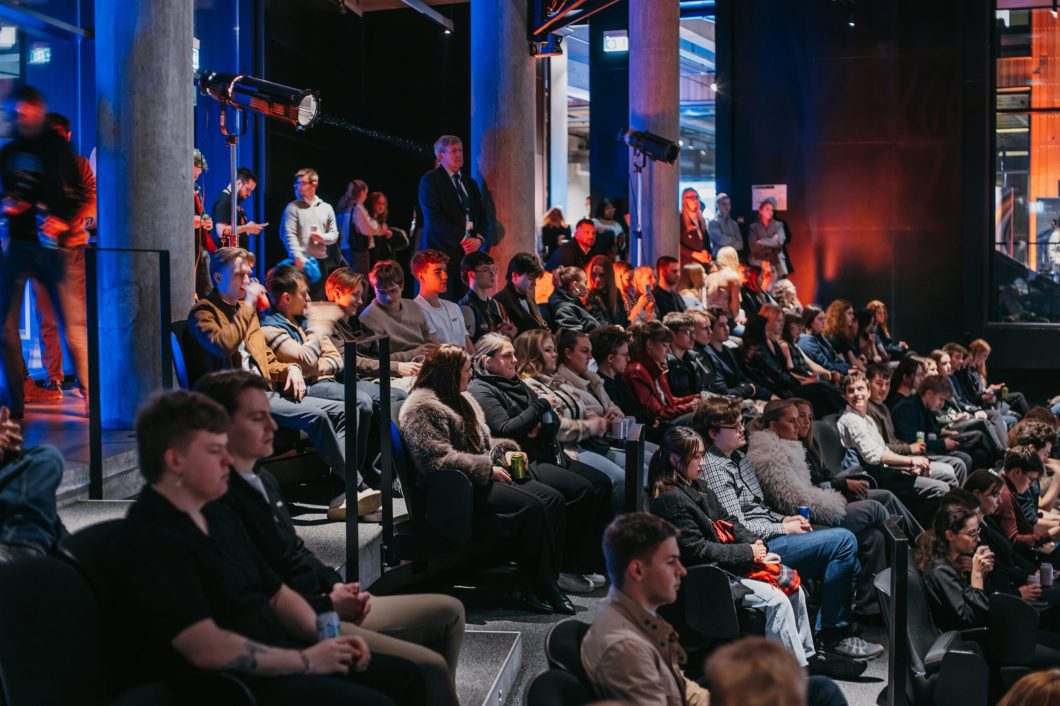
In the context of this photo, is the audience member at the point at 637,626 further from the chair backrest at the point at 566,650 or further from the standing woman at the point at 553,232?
the standing woman at the point at 553,232

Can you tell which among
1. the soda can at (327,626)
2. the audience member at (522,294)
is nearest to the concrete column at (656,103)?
the audience member at (522,294)

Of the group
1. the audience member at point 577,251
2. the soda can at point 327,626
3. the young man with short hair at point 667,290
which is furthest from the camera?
the audience member at point 577,251

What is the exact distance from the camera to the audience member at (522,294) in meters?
7.61

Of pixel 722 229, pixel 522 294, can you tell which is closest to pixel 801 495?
pixel 522 294

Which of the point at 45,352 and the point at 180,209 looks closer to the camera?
the point at 180,209

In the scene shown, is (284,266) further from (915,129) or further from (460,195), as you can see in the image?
(915,129)

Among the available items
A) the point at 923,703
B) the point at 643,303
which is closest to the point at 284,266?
the point at 923,703

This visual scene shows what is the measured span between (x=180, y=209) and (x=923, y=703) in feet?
12.5

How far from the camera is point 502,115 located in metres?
8.93

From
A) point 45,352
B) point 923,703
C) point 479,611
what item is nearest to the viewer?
point 923,703

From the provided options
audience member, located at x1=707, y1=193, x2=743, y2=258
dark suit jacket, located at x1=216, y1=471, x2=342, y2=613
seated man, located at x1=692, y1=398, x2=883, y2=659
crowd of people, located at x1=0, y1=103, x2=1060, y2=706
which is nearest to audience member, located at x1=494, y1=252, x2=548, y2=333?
crowd of people, located at x1=0, y1=103, x2=1060, y2=706

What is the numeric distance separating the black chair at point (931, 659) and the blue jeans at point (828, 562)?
0.65m

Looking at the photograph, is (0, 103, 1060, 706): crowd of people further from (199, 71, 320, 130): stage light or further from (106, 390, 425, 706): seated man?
(199, 71, 320, 130): stage light

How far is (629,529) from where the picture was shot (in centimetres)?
345
